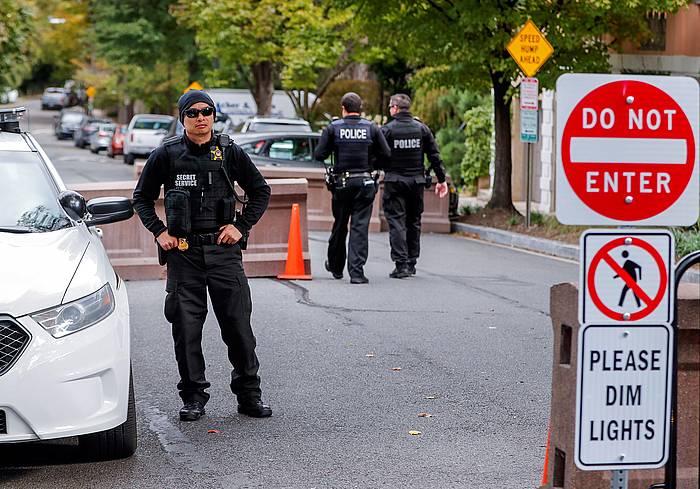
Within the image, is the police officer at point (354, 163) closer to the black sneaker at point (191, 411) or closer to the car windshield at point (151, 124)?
the black sneaker at point (191, 411)

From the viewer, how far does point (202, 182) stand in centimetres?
746

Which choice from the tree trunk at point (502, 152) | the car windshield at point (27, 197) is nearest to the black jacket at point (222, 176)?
the car windshield at point (27, 197)

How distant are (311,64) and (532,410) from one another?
31.7 m

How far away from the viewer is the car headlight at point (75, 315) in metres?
5.96

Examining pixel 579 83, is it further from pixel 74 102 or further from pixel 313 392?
pixel 74 102

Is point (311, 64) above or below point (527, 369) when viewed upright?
above

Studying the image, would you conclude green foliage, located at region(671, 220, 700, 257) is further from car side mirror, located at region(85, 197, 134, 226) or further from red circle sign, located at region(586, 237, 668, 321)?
red circle sign, located at region(586, 237, 668, 321)

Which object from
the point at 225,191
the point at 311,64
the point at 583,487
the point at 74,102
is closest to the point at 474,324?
the point at 225,191

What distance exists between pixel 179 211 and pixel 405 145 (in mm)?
7143

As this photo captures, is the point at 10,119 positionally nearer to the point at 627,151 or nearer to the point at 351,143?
the point at 627,151

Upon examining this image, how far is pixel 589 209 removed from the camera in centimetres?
470

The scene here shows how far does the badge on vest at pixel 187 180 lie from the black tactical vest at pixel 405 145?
22.4 ft

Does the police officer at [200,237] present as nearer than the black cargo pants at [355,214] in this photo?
Yes

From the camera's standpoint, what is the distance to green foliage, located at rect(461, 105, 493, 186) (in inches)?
1230
